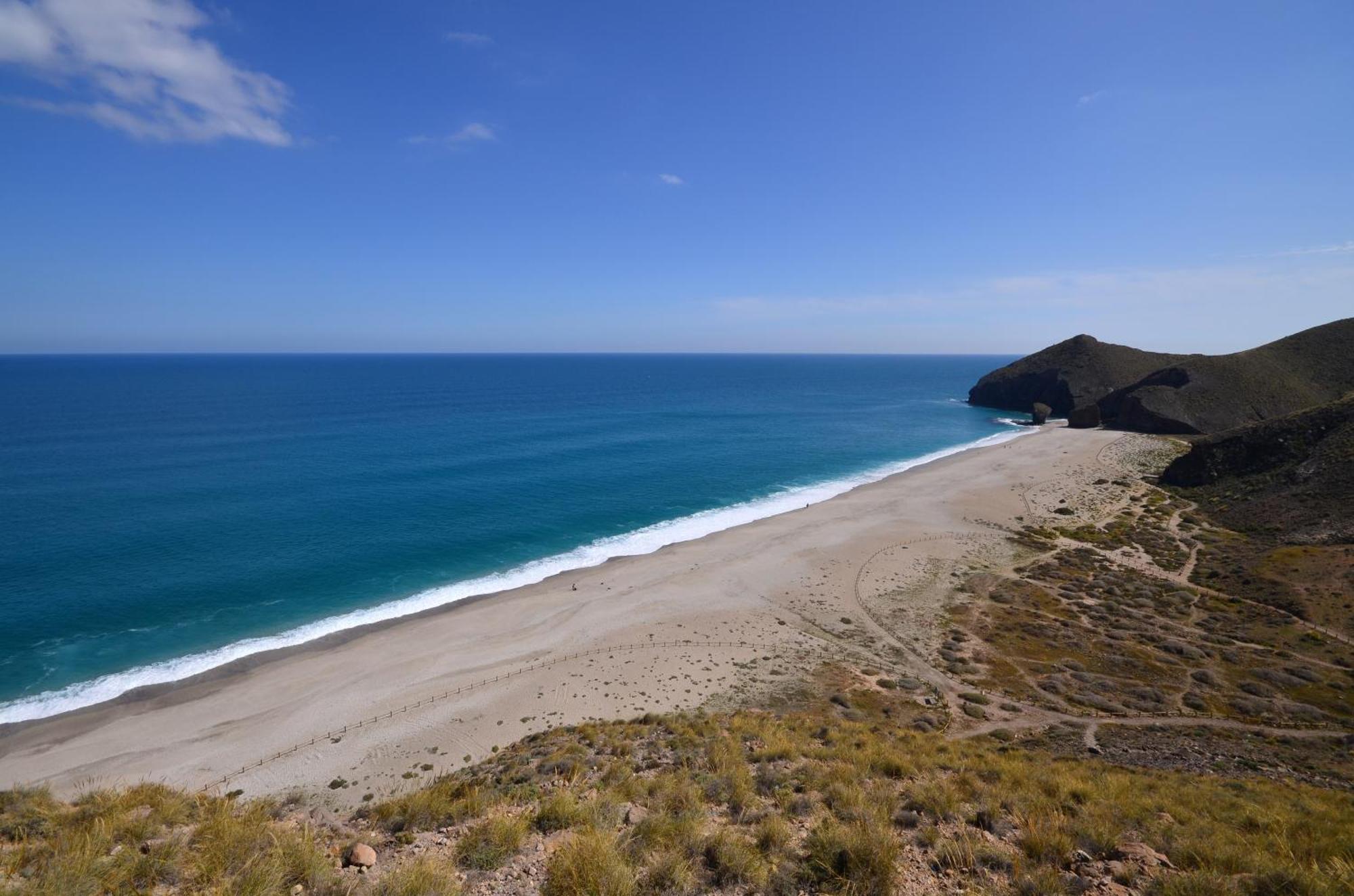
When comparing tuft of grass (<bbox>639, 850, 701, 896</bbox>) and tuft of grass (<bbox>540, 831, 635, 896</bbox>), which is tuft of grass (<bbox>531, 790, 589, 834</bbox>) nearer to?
tuft of grass (<bbox>540, 831, 635, 896</bbox>)

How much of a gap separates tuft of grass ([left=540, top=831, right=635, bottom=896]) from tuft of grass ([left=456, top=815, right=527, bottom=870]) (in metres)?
0.85

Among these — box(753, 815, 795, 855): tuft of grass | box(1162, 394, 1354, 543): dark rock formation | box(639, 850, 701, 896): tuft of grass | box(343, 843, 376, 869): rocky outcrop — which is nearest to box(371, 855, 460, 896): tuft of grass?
box(343, 843, 376, 869): rocky outcrop

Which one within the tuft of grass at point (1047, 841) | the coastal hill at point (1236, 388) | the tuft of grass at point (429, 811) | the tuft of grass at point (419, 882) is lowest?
the tuft of grass at point (429, 811)

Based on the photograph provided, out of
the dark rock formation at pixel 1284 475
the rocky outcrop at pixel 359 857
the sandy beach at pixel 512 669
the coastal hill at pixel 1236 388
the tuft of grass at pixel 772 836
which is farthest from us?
the coastal hill at pixel 1236 388

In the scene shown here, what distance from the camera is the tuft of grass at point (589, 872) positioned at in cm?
775

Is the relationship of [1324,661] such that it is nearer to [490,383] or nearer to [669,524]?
[669,524]

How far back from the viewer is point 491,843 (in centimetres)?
926

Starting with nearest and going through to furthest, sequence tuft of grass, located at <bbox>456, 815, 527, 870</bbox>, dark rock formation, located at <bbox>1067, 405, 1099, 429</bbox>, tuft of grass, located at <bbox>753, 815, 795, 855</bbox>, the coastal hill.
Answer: tuft of grass, located at <bbox>456, 815, 527, 870</bbox> → tuft of grass, located at <bbox>753, 815, 795, 855</bbox> → the coastal hill → dark rock formation, located at <bbox>1067, 405, 1099, 429</bbox>

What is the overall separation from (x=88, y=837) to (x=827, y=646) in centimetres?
2488

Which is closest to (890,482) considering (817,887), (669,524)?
(669,524)

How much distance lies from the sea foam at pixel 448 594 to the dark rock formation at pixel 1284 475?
1085 inches

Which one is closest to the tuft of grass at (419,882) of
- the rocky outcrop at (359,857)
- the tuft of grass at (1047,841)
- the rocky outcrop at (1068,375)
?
the rocky outcrop at (359,857)

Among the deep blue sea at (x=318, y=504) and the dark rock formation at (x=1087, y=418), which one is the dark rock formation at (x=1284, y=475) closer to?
the deep blue sea at (x=318, y=504)

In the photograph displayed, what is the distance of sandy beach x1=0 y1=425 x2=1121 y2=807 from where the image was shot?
19859 mm
